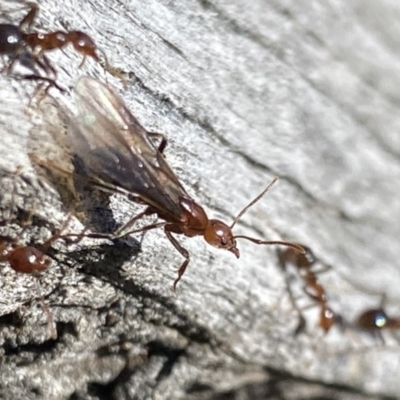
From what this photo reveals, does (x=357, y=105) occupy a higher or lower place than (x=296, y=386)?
higher

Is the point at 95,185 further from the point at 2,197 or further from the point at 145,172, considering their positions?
the point at 145,172

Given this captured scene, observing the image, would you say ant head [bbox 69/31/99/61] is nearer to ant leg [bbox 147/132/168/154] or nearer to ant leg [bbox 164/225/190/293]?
ant leg [bbox 147/132/168/154]

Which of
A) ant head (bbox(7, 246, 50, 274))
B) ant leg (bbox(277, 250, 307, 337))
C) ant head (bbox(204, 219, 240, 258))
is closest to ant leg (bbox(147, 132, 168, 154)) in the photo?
ant head (bbox(204, 219, 240, 258))

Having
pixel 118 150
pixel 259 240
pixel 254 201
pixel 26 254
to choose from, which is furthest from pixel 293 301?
pixel 26 254

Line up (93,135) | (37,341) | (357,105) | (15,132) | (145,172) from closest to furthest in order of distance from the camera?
1. (15,132)
2. (93,135)
3. (37,341)
4. (145,172)
5. (357,105)

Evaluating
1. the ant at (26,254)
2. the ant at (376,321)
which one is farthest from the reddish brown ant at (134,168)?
the ant at (376,321)

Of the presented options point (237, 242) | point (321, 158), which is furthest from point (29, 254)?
point (321, 158)

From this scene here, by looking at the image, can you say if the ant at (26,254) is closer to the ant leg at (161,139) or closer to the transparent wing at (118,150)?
the transparent wing at (118,150)

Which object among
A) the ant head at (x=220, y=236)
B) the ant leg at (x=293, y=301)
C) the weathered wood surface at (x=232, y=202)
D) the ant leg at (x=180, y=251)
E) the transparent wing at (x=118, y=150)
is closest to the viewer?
the transparent wing at (x=118, y=150)
